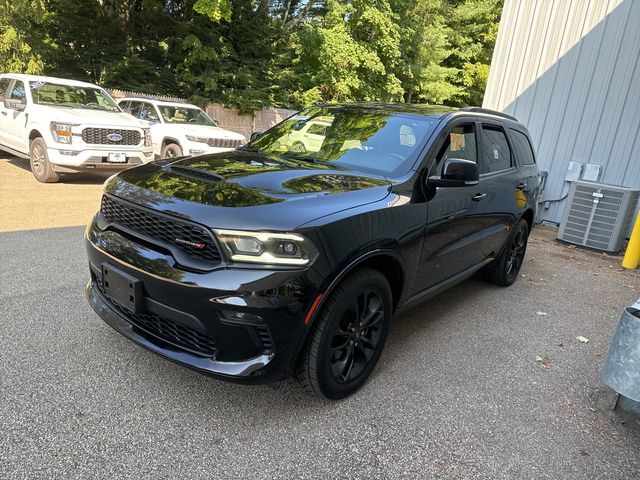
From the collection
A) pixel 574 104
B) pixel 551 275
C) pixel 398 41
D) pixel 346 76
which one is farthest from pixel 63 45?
pixel 551 275

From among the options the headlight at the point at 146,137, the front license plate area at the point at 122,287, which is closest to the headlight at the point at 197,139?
the headlight at the point at 146,137

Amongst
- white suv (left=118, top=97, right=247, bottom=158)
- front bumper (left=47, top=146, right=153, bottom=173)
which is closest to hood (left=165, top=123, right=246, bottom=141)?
white suv (left=118, top=97, right=247, bottom=158)

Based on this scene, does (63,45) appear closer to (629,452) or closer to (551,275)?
(551,275)

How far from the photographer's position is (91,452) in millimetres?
2137

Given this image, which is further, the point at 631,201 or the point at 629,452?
the point at 631,201

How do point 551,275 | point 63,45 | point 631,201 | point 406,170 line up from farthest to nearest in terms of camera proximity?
point 63,45
point 631,201
point 551,275
point 406,170

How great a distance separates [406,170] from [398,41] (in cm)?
2030

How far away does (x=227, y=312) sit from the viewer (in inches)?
83.4

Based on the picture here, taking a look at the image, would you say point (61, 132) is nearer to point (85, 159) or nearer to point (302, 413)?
point (85, 159)

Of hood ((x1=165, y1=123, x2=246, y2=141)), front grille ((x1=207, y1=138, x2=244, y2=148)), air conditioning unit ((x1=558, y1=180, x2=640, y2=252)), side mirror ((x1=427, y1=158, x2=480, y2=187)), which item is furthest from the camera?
front grille ((x1=207, y1=138, x2=244, y2=148))

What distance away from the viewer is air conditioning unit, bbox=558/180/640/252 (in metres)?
7.07

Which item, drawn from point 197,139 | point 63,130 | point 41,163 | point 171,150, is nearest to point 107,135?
point 63,130

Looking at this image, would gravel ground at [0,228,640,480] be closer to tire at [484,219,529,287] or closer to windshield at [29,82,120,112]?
tire at [484,219,529,287]

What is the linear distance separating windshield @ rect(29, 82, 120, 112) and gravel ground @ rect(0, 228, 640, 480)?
18.9 ft
